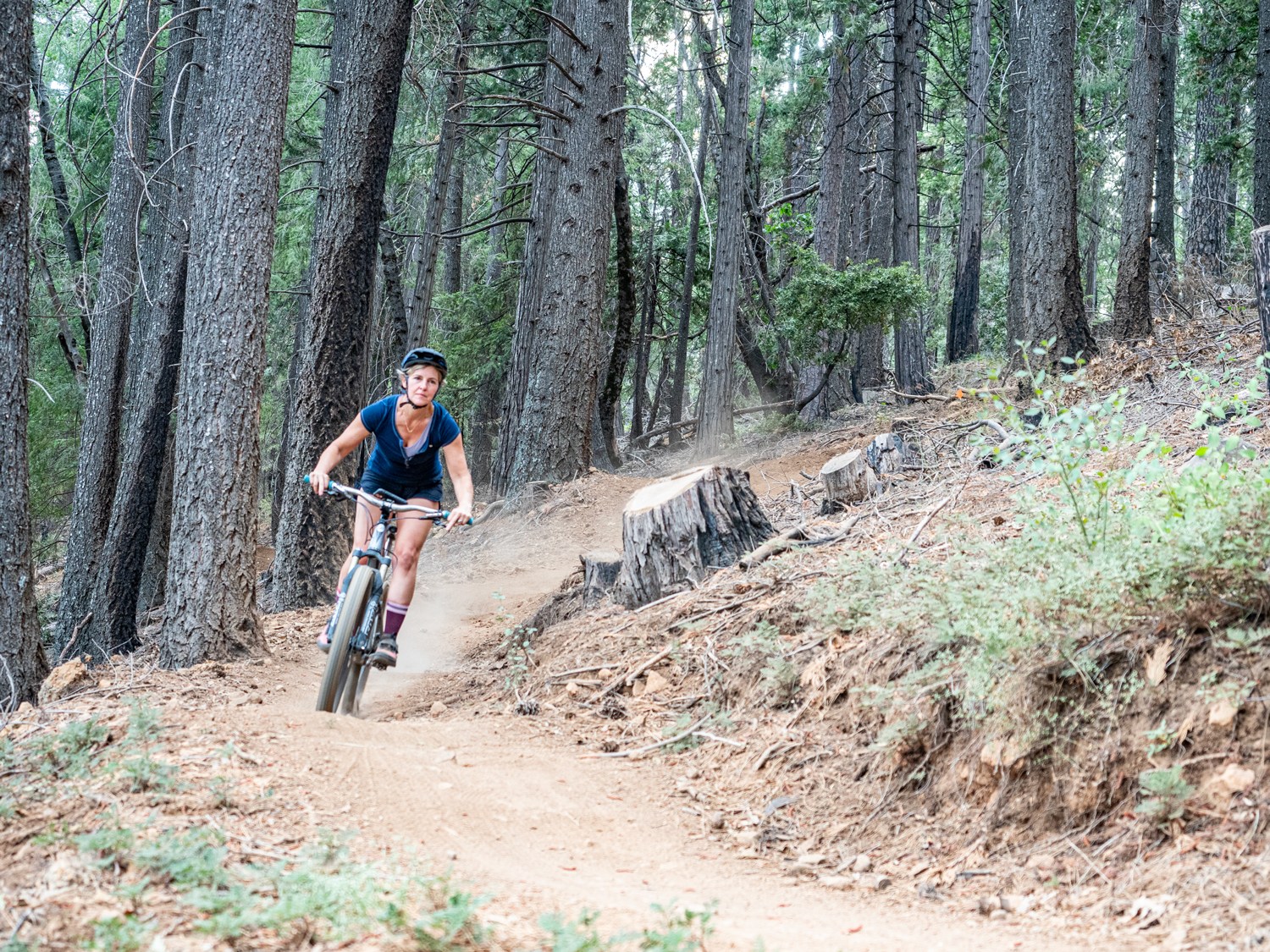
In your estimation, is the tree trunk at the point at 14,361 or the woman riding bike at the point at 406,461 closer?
the woman riding bike at the point at 406,461

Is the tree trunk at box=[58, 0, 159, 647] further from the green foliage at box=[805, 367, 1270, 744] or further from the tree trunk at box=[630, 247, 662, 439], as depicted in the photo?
the tree trunk at box=[630, 247, 662, 439]

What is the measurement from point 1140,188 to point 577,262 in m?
7.58

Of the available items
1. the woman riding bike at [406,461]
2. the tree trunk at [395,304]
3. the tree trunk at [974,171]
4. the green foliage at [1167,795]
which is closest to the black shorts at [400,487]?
the woman riding bike at [406,461]

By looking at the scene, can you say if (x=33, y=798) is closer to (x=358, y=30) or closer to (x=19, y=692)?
(x=19, y=692)

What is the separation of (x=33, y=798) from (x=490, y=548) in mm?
8284

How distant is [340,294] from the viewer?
35.0 feet

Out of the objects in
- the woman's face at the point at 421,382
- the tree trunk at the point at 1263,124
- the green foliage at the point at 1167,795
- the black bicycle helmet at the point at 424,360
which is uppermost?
the tree trunk at the point at 1263,124

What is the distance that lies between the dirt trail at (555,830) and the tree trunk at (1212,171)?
53.2ft

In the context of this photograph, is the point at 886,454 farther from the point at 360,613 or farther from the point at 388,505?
the point at 360,613

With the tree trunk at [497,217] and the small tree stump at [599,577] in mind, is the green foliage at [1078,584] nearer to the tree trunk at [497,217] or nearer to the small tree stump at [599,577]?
the small tree stump at [599,577]

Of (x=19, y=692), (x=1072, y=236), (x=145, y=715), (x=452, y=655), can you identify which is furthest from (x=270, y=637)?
(x=1072, y=236)

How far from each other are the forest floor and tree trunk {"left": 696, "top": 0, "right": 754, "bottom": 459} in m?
8.72

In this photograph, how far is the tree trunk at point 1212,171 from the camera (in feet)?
58.7

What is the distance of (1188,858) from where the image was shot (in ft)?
10.9
